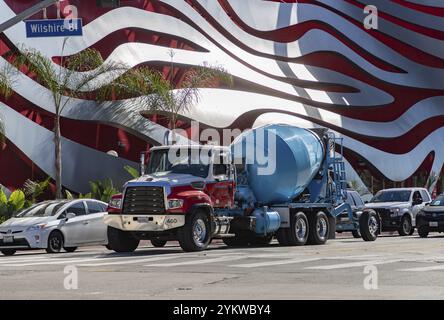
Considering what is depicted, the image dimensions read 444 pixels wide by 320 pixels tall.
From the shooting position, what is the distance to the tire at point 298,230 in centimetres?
2498

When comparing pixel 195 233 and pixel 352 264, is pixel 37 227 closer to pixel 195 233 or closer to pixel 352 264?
pixel 195 233

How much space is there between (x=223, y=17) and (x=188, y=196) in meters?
32.7

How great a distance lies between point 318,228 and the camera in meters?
26.1

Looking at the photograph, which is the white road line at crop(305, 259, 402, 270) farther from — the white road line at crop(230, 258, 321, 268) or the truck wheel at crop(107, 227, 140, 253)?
the truck wheel at crop(107, 227, 140, 253)

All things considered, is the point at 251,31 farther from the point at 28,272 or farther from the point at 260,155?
the point at 28,272

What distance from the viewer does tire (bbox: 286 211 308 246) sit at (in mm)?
24984

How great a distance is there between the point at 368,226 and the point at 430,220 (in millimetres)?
3299

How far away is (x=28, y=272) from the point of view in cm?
1625

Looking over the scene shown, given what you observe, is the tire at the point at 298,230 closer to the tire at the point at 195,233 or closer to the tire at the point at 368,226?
the tire at the point at 368,226

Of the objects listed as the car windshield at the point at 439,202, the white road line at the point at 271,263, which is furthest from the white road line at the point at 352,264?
the car windshield at the point at 439,202

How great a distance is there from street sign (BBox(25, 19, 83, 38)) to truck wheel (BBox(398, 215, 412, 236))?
1608 centimetres

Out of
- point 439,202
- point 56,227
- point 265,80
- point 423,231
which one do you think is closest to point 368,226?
point 423,231

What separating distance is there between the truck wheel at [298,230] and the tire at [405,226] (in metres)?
8.85

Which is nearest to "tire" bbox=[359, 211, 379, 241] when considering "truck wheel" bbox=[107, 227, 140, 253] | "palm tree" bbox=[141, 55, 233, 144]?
"truck wheel" bbox=[107, 227, 140, 253]
